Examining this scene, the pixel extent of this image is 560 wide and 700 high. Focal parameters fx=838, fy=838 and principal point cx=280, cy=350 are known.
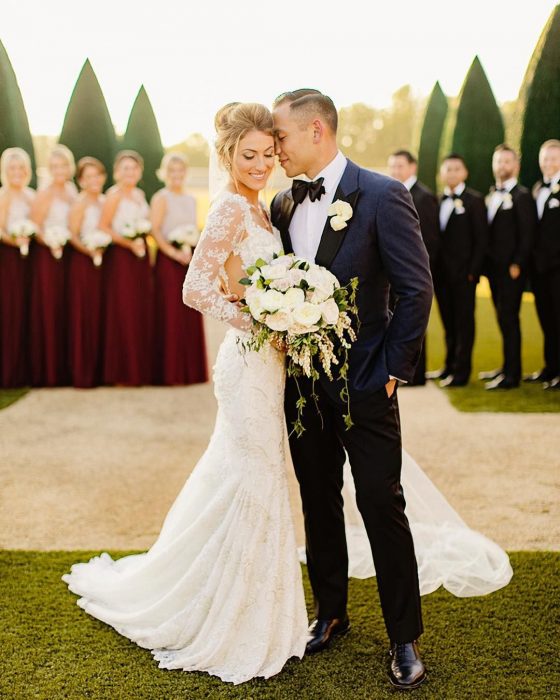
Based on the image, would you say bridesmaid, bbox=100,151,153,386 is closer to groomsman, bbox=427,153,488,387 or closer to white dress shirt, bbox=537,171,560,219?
groomsman, bbox=427,153,488,387

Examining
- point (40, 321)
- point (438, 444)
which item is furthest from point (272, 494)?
point (40, 321)

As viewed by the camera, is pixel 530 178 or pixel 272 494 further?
pixel 530 178

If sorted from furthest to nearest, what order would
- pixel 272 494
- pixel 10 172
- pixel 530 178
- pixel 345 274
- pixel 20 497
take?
pixel 530 178
pixel 10 172
pixel 20 497
pixel 272 494
pixel 345 274

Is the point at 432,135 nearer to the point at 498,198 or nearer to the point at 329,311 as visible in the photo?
the point at 498,198

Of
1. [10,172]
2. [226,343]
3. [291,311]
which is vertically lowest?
[226,343]

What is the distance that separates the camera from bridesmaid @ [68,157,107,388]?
345 inches

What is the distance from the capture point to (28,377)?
8914mm

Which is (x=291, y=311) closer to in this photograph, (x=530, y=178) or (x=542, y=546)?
(x=542, y=546)

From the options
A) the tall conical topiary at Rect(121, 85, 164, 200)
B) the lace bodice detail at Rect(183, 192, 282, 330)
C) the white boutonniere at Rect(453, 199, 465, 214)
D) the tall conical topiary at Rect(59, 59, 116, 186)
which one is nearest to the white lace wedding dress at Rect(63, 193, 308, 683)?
the lace bodice detail at Rect(183, 192, 282, 330)

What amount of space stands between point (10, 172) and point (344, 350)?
635 cm

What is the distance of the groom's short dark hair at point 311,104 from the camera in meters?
3.10

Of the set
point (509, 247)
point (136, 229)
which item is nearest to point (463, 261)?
point (509, 247)

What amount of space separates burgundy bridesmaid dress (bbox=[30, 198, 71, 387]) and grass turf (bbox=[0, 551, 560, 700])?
16.6ft

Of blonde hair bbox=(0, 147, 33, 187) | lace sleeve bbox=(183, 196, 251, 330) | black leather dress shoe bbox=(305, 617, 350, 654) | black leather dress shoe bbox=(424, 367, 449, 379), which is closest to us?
lace sleeve bbox=(183, 196, 251, 330)
